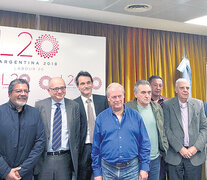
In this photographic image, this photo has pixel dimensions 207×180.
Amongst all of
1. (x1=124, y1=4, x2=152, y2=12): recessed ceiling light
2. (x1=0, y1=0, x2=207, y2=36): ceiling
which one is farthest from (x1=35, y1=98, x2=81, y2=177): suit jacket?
(x1=124, y1=4, x2=152, y2=12): recessed ceiling light

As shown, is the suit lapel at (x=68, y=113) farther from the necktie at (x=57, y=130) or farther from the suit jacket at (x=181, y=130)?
the suit jacket at (x=181, y=130)

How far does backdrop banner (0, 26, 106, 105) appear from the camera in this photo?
3377mm

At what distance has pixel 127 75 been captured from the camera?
4.56 metres

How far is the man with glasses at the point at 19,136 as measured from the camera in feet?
7.50

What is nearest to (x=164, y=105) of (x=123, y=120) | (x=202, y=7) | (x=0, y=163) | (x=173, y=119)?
(x=173, y=119)

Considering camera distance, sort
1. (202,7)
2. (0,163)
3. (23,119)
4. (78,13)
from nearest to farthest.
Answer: (0,163) → (23,119) → (202,7) → (78,13)

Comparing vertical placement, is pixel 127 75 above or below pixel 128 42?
below

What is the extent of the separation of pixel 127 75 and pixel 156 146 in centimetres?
208

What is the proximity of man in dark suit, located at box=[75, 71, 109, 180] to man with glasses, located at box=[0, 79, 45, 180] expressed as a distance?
1.64ft

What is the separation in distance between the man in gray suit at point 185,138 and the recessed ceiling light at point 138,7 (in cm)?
114

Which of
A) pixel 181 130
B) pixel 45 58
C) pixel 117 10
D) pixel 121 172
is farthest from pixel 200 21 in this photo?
pixel 121 172

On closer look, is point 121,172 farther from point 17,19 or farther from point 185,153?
point 17,19

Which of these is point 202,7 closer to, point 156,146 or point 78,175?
point 156,146

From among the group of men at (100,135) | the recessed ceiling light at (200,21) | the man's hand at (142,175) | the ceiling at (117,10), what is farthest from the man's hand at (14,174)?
the recessed ceiling light at (200,21)
